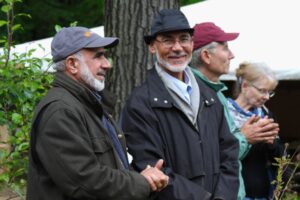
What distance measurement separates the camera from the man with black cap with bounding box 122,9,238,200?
12.1 feet

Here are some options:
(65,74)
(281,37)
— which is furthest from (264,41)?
(65,74)

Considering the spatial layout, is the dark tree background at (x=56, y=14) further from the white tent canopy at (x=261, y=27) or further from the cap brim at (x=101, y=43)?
the cap brim at (x=101, y=43)

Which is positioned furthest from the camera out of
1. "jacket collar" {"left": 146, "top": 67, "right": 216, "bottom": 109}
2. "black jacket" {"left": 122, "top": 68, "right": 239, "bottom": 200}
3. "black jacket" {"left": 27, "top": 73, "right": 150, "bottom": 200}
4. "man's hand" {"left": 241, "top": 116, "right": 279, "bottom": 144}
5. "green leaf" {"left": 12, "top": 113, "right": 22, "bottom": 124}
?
"man's hand" {"left": 241, "top": 116, "right": 279, "bottom": 144}

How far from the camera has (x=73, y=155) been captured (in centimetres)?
312

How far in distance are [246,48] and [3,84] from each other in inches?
169

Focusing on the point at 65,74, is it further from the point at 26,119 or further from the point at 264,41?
the point at 264,41

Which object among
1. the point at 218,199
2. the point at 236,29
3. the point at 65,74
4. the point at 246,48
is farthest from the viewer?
the point at 236,29

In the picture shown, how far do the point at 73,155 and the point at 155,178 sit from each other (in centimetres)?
46

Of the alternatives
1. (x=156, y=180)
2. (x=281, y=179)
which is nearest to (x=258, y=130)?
(x=281, y=179)

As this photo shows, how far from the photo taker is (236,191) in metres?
4.00

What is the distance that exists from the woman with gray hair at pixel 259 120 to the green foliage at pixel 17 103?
48.8 inches

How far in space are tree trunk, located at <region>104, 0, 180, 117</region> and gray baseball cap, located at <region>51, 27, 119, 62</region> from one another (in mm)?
1894

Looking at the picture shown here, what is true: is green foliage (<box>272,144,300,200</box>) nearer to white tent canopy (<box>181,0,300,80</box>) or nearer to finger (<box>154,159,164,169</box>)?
finger (<box>154,159,164,169</box>)

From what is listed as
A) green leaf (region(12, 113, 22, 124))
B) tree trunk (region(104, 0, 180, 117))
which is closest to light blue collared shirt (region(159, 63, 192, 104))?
green leaf (region(12, 113, 22, 124))
